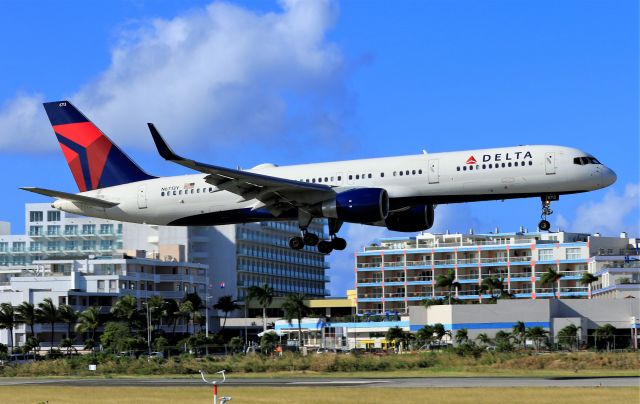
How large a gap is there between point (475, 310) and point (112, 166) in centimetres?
7147

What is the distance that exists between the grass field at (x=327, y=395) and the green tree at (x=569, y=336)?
64189mm

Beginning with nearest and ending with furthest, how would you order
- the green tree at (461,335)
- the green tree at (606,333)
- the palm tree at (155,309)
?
the green tree at (461,335), the green tree at (606,333), the palm tree at (155,309)

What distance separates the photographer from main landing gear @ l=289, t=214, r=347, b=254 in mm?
72688

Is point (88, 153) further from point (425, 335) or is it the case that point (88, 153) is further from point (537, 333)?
point (537, 333)

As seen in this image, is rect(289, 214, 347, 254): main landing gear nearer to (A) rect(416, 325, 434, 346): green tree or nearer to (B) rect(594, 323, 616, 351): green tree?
(A) rect(416, 325, 434, 346): green tree

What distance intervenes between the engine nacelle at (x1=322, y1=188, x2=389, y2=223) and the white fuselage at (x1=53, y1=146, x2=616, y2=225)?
102 centimetres

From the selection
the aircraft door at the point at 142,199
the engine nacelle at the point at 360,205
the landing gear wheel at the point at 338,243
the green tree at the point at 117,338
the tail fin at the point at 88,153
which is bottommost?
the green tree at the point at 117,338

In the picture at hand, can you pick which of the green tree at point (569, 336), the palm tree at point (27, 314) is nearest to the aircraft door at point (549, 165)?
the green tree at point (569, 336)

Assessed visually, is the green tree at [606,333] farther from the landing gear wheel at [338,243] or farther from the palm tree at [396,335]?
the landing gear wheel at [338,243]

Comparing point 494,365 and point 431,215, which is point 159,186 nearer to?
point 431,215

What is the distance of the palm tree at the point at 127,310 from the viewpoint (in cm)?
18538

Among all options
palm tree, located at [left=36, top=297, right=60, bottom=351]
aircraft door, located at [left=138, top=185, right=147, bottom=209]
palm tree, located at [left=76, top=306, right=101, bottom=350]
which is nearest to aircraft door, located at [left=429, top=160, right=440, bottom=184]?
aircraft door, located at [left=138, top=185, right=147, bottom=209]

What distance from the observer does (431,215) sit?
245 feet

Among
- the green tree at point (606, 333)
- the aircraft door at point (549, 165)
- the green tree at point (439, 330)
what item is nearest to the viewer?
the aircraft door at point (549, 165)
